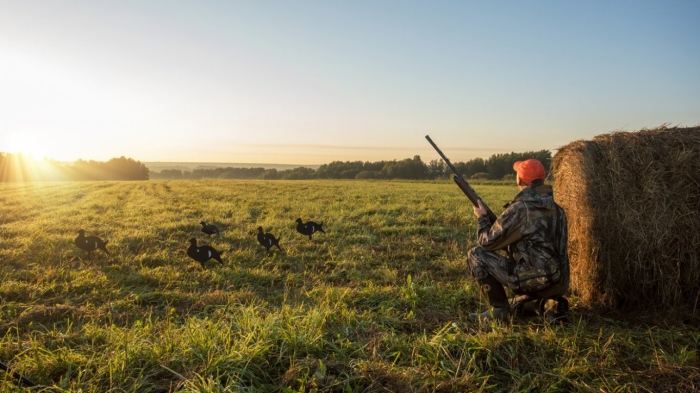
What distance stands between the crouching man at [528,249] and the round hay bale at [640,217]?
900mm

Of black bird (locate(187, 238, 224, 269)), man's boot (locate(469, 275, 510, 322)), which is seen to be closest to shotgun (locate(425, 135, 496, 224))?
man's boot (locate(469, 275, 510, 322))

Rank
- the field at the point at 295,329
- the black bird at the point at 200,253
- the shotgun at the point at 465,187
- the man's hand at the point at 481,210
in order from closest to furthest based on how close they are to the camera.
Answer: the field at the point at 295,329 → the man's hand at the point at 481,210 → the shotgun at the point at 465,187 → the black bird at the point at 200,253

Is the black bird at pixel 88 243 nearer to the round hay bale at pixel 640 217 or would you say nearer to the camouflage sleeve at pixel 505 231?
the camouflage sleeve at pixel 505 231

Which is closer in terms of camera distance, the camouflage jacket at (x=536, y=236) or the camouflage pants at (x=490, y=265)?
the camouflage jacket at (x=536, y=236)

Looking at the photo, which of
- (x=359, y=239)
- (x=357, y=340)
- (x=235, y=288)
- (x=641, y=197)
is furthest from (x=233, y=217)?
(x=641, y=197)

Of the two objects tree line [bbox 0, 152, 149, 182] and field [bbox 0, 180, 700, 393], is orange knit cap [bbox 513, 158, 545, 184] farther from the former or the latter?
tree line [bbox 0, 152, 149, 182]

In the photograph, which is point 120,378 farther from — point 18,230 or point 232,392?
point 18,230

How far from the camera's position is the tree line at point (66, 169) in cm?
6225

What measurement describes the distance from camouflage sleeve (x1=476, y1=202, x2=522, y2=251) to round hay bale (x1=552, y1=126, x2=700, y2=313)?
4.73ft

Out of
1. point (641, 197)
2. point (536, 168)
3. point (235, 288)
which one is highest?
point (536, 168)

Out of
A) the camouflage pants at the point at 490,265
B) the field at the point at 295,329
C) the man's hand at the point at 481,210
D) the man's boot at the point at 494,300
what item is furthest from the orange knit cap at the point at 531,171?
the field at the point at 295,329

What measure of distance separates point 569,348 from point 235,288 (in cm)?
495

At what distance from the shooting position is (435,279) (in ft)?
22.8

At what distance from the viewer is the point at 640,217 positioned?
5094 millimetres
